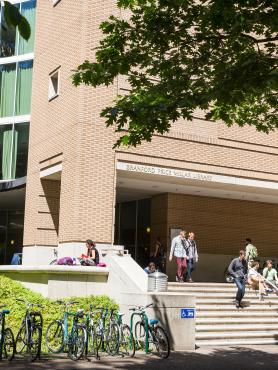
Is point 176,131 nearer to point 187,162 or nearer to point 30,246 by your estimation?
point 187,162

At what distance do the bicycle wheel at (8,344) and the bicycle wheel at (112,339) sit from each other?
2025 mm

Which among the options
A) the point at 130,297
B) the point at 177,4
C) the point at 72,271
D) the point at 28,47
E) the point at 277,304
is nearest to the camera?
the point at 177,4

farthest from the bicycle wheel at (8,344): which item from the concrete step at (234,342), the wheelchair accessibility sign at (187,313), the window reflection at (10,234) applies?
the window reflection at (10,234)

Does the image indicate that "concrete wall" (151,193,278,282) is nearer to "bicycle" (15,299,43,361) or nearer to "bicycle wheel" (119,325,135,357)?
"bicycle wheel" (119,325,135,357)

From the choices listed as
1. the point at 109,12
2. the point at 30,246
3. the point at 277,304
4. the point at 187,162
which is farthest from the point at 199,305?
the point at 109,12

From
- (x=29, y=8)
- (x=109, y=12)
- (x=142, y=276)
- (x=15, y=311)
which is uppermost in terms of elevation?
A: (x=29, y=8)

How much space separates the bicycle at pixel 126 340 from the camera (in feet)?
39.3

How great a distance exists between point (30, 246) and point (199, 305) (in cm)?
838

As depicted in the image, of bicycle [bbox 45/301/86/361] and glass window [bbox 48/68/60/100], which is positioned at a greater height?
glass window [bbox 48/68/60/100]

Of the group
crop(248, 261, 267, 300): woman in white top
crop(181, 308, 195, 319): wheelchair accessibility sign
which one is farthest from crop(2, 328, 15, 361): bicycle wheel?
crop(248, 261, 267, 300): woman in white top

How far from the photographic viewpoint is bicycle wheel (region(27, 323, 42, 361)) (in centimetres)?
1088

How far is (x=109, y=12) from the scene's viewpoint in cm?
1966

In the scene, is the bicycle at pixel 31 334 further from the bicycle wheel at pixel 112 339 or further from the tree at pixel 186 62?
the tree at pixel 186 62

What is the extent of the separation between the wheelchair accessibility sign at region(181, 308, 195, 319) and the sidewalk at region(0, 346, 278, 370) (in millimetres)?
814
